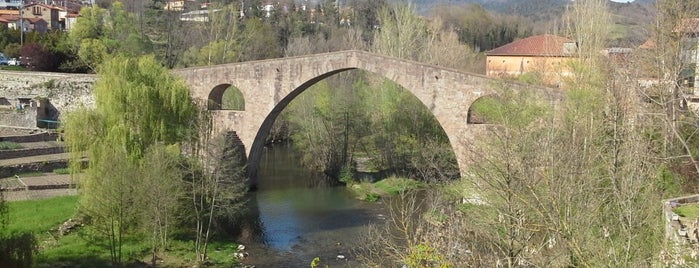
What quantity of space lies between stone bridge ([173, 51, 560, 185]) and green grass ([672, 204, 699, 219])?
9.02 metres

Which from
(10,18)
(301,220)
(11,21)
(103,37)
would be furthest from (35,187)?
(10,18)

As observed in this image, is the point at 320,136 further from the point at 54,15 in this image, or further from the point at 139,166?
the point at 54,15

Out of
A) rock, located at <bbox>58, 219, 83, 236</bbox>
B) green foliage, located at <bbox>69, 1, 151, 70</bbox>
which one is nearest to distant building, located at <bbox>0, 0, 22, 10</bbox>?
green foliage, located at <bbox>69, 1, 151, 70</bbox>

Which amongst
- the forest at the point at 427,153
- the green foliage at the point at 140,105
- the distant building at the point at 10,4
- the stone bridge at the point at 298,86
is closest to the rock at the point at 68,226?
the forest at the point at 427,153

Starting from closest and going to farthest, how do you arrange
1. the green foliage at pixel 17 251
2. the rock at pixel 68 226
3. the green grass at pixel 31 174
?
1. the green foliage at pixel 17 251
2. the rock at pixel 68 226
3. the green grass at pixel 31 174

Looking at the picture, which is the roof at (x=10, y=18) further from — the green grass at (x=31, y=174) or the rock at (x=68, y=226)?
the rock at (x=68, y=226)

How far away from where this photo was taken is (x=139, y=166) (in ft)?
59.1

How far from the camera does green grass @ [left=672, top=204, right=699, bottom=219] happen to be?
12.3 metres

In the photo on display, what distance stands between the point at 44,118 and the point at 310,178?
13502mm

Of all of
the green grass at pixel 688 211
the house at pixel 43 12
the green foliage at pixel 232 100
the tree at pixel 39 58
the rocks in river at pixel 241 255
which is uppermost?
the house at pixel 43 12

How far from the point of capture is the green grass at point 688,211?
40.4 ft

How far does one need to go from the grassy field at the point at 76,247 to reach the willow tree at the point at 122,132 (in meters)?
0.42

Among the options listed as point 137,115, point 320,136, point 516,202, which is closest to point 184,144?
point 137,115

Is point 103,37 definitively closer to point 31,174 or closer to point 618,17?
point 31,174
